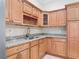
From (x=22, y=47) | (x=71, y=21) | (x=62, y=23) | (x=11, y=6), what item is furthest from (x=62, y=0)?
(x=22, y=47)

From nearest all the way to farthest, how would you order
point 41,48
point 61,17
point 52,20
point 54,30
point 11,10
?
point 11,10, point 41,48, point 61,17, point 52,20, point 54,30

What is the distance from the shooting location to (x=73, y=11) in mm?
3357

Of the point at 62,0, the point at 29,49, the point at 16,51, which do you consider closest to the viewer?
the point at 16,51

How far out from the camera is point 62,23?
4145mm

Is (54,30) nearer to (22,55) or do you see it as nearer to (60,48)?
(60,48)

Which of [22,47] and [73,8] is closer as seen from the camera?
[22,47]

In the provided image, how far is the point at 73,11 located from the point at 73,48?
4.48 feet

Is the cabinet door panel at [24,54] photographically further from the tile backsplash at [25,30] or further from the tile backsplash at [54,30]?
the tile backsplash at [54,30]

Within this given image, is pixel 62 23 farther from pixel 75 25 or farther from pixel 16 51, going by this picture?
pixel 16 51

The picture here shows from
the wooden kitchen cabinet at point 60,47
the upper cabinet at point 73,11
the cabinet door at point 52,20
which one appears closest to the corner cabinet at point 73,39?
the upper cabinet at point 73,11

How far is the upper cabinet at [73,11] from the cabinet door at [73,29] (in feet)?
0.61

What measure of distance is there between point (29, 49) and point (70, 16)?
6.61 ft

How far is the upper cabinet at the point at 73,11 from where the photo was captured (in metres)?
3.27

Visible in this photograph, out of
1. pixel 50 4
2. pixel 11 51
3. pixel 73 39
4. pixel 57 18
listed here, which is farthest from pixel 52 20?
pixel 11 51
